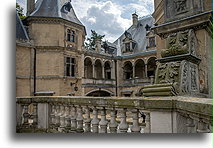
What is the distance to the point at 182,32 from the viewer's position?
2463 mm

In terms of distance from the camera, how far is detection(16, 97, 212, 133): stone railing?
4.25ft

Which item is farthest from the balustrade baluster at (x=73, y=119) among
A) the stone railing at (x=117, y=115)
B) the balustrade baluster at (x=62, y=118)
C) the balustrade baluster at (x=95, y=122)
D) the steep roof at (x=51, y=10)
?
the steep roof at (x=51, y=10)

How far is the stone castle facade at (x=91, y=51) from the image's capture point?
2.43m

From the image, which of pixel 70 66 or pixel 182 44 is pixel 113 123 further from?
pixel 70 66

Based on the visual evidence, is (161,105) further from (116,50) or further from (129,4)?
(116,50)

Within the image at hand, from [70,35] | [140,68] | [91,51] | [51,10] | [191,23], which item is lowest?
[191,23]

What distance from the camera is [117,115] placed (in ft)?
5.99

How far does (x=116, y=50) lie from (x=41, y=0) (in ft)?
20.0

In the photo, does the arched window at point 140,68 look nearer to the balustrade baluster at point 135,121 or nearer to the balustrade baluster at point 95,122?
the balustrade baluster at point 95,122

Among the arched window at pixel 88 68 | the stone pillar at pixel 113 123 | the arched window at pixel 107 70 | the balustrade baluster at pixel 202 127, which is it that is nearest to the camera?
the balustrade baluster at pixel 202 127

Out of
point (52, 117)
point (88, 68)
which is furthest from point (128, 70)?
point (52, 117)

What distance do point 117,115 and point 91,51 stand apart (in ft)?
32.4
